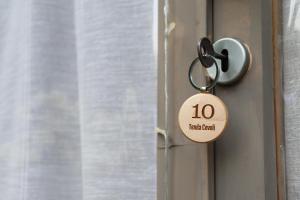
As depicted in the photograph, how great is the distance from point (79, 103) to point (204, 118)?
0.87ft

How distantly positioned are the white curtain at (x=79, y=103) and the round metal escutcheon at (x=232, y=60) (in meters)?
0.14

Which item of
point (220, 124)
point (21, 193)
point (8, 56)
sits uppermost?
point (8, 56)

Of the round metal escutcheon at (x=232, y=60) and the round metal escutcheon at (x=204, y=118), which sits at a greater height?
the round metal escutcheon at (x=232, y=60)

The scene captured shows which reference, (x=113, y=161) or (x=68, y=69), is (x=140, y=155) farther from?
(x=68, y=69)

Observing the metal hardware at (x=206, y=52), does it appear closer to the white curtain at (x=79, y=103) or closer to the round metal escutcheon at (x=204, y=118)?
the round metal escutcheon at (x=204, y=118)

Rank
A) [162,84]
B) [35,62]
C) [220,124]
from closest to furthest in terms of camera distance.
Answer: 1. [220,124]
2. [162,84]
3. [35,62]

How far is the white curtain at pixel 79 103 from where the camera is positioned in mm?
672

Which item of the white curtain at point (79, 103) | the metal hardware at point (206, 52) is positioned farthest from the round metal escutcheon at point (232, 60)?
the white curtain at point (79, 103)

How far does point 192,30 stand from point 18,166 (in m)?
0.34

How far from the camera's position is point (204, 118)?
52cm

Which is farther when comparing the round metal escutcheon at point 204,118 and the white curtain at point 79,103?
the white curtain at point 79,103

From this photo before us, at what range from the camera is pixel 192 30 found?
1.94 ft

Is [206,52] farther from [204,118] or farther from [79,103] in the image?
[79,103]

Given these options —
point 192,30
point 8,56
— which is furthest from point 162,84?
point 8,56
